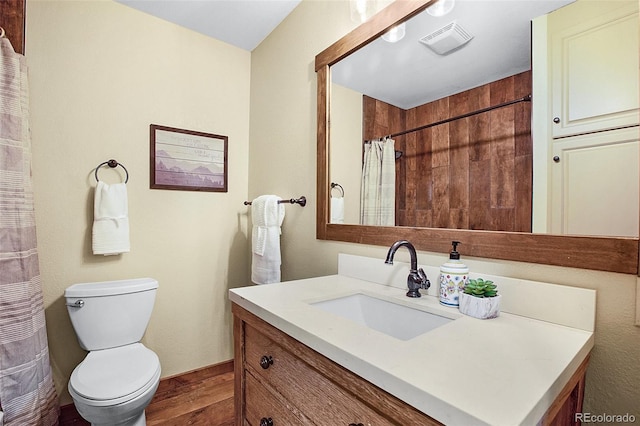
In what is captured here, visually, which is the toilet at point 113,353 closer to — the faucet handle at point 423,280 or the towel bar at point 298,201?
the towel bar at point 298,201

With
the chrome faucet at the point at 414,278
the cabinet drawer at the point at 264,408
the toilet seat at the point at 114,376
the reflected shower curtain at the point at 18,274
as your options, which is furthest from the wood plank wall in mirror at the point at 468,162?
the reflected shower curtain at the point at 18,274

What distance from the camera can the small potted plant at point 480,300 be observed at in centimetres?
82

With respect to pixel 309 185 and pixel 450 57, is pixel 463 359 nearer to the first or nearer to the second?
pixel 450 57

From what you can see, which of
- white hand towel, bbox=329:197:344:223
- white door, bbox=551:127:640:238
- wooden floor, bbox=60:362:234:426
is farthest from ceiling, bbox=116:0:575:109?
wooden floor, bbox=60:362:234:426

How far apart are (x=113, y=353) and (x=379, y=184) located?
1.59 m

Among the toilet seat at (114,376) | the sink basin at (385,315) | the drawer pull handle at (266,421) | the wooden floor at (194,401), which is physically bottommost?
the wooden floor at (194,401)

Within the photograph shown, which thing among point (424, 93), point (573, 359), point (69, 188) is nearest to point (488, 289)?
point (573, 359)

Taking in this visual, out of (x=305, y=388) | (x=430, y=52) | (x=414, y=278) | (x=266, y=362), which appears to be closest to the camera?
(x=305, y=388)

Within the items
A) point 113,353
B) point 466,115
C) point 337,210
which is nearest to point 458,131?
point 466,115

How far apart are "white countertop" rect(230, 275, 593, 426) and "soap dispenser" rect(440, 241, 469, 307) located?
0.04 meters

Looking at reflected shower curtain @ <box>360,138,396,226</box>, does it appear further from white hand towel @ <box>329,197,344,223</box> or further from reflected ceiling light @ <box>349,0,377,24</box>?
reflected ceiling light @ <box>349,0,377,24</box>

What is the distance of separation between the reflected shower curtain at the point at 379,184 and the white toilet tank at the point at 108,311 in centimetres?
131

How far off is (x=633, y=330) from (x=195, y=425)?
1.87 metres

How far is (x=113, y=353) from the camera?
1.55 meters
